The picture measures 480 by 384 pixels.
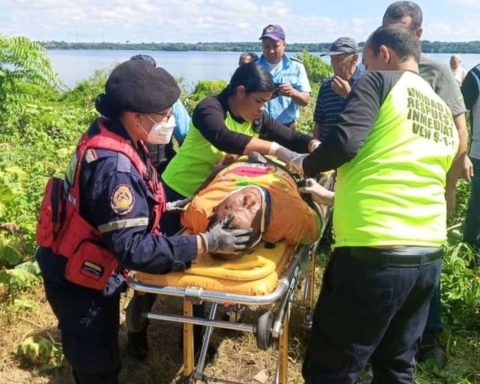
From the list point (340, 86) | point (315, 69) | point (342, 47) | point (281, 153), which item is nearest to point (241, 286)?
point (281, 153)

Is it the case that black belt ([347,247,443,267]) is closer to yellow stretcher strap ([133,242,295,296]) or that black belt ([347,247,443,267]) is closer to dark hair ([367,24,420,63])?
yellow stretcher strap ([133,242,295,296])

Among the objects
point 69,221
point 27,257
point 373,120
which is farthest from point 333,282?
point 27,257

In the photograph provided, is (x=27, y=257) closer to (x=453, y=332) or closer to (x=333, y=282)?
(x=333, y=282)

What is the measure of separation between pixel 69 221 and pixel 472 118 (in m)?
3.43

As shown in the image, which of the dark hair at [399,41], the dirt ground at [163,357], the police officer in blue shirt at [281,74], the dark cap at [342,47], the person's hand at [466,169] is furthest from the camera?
the police officer in blue shirt at [281,74]

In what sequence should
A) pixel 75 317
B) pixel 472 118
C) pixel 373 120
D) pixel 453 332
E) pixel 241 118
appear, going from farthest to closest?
pixel 472 118 → pixel 453 332 → pixel 241 118 → pixel 75 317 → pixel 373 120

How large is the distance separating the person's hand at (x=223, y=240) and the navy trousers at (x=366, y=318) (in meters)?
0.45

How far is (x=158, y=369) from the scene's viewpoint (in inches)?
137

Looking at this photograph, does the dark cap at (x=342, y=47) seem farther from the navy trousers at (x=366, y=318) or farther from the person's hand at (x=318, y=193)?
the navy trousers at (x=366, y=318)

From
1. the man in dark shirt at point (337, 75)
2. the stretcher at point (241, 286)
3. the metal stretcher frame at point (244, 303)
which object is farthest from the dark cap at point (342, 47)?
the stretcher at point (241, 286)

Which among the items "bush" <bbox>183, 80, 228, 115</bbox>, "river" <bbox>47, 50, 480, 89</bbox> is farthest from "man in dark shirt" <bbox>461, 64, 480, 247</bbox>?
"bush" <bbox>183, 80, 228, 115</bbox>

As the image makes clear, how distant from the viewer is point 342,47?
484cm

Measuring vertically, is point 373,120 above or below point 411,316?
above

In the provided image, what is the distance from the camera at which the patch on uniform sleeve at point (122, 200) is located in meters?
2.06
